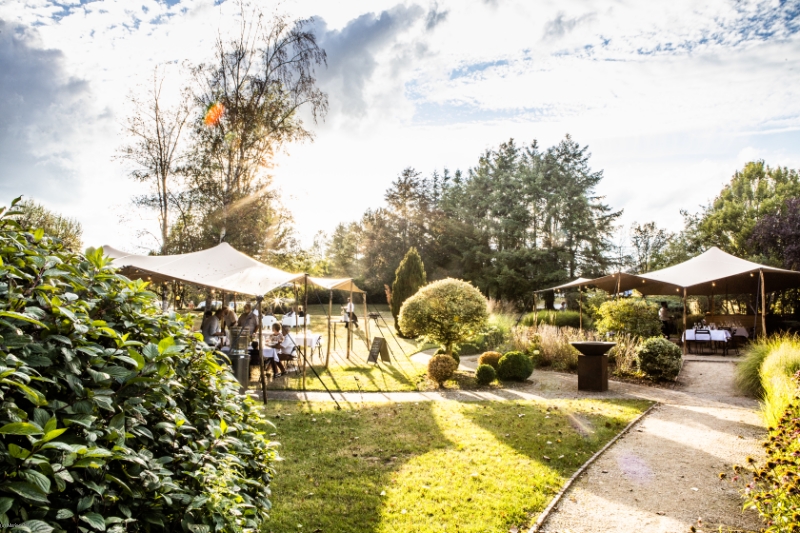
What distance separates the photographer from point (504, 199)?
3566cm

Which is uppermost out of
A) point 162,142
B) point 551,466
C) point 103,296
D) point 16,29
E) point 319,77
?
point 319,77

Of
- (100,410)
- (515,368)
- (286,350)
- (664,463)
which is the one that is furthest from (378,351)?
(100,410)

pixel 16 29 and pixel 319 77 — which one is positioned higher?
pixel 319 77

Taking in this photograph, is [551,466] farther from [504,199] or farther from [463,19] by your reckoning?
[504,199]

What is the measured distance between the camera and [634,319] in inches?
560

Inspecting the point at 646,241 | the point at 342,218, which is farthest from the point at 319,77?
the point at 342,218

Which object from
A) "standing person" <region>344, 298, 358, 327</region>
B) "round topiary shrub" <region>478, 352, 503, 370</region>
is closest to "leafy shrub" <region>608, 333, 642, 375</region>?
"round topiary shrub" <region>478, 352, 503, 370</region>

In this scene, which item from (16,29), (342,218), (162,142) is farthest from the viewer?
(342,218)

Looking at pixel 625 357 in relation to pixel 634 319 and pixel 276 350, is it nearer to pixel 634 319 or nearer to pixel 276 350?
pixel 634 319

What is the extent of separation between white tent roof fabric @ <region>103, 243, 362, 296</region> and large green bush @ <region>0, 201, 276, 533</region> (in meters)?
7.85

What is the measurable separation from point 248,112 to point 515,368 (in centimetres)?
1246

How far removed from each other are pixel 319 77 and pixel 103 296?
1692 cm

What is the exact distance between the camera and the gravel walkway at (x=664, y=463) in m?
4.00

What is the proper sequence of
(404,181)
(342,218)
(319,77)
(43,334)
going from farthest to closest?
(342,218), (404,181), (319,77), (43,334)
